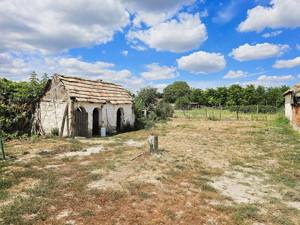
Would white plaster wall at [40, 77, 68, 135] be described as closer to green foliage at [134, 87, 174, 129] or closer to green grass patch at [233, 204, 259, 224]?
green foliage at [134, 87, 174, 129]

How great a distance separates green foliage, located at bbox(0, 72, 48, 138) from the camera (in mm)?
17073

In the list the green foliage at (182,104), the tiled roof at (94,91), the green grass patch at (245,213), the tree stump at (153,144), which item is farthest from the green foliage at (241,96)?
the green grass patch at (245,213)

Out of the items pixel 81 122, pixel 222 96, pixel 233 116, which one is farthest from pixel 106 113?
pixel 222 96

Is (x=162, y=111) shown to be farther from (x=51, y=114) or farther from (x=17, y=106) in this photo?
(x=17, y=106)

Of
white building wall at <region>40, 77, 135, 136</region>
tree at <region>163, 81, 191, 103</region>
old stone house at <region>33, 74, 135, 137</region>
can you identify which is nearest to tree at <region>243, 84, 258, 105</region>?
tree at <region>163, 81, 191, 103</region>

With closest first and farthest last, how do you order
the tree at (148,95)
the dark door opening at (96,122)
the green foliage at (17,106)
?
the green foliage at (17,106) < the dark door opening at (96,122) < the tree at (148,95)

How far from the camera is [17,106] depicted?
18.0 m

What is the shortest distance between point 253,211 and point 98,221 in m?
3.57

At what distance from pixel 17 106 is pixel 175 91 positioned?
78.3 metres

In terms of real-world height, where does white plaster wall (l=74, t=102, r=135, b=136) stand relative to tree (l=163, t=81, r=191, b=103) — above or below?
below

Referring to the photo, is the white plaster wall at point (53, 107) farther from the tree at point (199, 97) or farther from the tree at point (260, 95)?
the tree at point (199, 97)

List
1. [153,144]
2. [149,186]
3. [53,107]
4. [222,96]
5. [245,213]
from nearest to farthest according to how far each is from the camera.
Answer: [245,213]
[149,186]
[153,144]
[53,107]
[222,96]

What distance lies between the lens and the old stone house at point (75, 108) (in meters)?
17.4

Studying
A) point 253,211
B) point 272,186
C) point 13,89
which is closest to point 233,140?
point 272,186
